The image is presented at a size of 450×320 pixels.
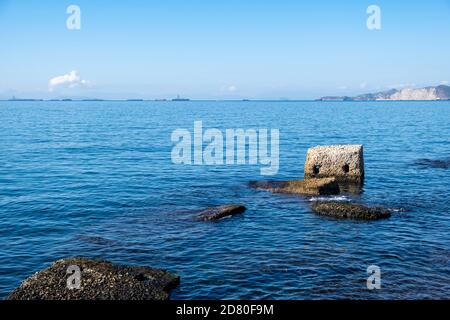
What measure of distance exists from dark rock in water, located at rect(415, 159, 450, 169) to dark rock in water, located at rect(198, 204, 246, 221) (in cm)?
2722

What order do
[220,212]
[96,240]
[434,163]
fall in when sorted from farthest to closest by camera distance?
[434,163]
[220,212]
[96,240]

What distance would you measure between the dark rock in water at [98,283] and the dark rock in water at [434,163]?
125 feet

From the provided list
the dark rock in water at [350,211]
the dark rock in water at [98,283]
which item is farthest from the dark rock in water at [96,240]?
the dark rock in water at [350,211]

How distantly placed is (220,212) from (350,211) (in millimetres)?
8228

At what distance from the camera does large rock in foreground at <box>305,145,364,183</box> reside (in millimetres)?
39094

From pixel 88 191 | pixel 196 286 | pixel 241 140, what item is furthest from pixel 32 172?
pixel 241 140

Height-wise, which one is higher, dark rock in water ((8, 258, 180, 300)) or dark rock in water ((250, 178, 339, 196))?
dark rock in water ((250, 178, 339, 196))

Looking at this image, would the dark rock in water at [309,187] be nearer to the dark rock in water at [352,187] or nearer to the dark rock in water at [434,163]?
the dark rock in water at [352,187]

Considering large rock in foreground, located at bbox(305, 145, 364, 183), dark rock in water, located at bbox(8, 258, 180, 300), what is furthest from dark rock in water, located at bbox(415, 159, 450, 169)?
dark rock in water, located at bbox(8, 258, 180, 300)

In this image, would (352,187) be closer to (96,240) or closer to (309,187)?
(309,187)

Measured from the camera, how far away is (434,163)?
50.7 m

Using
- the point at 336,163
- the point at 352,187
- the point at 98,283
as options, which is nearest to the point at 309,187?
the point at 352,187

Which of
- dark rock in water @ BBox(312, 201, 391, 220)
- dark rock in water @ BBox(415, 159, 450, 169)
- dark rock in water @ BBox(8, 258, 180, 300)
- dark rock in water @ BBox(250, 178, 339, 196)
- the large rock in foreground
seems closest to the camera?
dark rock in water @ BBox(8, 258, 180, 300)

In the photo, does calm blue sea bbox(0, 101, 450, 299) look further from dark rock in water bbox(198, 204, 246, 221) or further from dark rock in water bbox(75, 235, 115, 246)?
dark rock in water bbox(198, 204, 246, 221)
